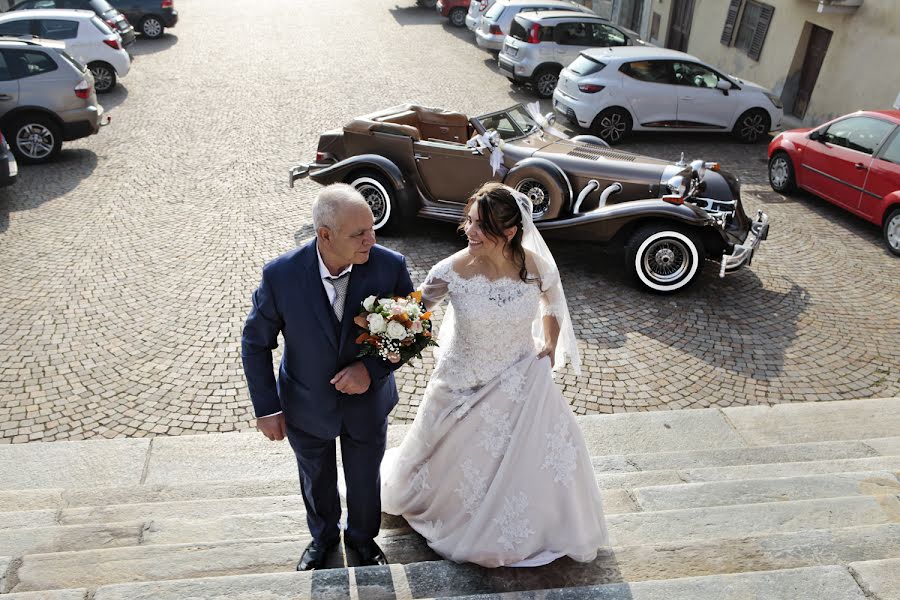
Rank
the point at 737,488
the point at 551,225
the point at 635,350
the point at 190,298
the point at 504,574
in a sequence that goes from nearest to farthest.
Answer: the point at 504,574, the point at 737,488, the point at 635,350, the point at 190,298, the point at 551,225

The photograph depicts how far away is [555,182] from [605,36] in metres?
8.85

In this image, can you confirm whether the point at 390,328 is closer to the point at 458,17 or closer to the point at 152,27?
the point at 152,27

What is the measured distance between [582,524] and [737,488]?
3.87 feet

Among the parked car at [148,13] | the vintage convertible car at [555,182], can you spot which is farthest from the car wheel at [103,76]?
the vintage convertible car at [555,182]

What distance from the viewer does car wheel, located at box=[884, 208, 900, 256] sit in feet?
27.8

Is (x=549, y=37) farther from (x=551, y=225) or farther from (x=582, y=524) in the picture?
(x=582, y=524)

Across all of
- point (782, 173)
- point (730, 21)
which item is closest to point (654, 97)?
point (782, 173)

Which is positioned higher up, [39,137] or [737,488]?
[737,488]

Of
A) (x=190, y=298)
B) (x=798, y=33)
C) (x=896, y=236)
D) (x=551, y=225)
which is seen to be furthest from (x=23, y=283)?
(x=798, y=33)

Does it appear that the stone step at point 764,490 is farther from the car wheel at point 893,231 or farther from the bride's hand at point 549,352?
the car wheel at point 893,231

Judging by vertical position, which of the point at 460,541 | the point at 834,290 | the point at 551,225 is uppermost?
the point at 460,541

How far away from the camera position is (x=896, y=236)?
335 inches

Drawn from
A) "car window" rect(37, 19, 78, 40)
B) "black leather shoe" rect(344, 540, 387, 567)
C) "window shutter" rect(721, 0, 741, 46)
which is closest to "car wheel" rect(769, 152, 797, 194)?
"window shutter" rect(721, 0, 741, 46)

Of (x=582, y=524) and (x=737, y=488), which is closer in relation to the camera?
(x=582, y=524)
